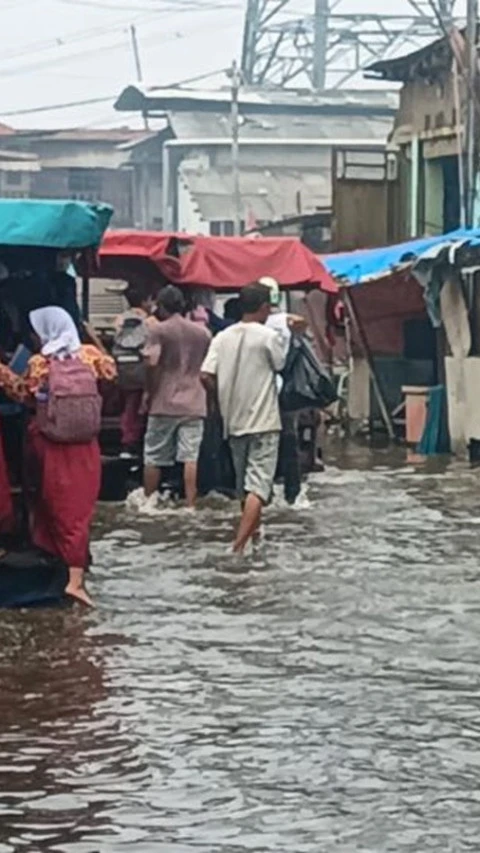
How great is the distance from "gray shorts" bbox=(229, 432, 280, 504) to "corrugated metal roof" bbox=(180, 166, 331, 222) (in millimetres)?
36248

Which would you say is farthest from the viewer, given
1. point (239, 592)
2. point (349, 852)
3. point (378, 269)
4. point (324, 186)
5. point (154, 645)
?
point (324, 186)

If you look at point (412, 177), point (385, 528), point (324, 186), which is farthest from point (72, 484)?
point (324, 186)

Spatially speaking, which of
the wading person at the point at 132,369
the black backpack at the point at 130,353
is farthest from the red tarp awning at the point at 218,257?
the black backpack at the point at 130,353

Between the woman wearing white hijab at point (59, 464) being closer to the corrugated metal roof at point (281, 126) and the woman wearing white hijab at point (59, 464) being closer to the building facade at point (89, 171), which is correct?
the corrugated metal roof at point (281, 126)

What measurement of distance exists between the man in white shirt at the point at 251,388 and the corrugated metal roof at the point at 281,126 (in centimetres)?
3899

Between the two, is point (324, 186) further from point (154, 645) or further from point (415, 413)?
point (154, 645)

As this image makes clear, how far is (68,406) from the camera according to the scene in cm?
1073

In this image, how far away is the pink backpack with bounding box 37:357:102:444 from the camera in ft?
35.2

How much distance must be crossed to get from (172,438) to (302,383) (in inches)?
43.2

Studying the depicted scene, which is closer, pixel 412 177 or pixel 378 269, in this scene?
pixel 378 269

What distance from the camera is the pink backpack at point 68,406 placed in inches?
422

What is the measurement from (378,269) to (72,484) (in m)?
13.6

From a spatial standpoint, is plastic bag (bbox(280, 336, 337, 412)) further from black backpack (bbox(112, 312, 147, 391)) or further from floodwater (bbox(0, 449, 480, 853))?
floodwater (bbox(0, 449, 480, 853))

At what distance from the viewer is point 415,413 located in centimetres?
2455
